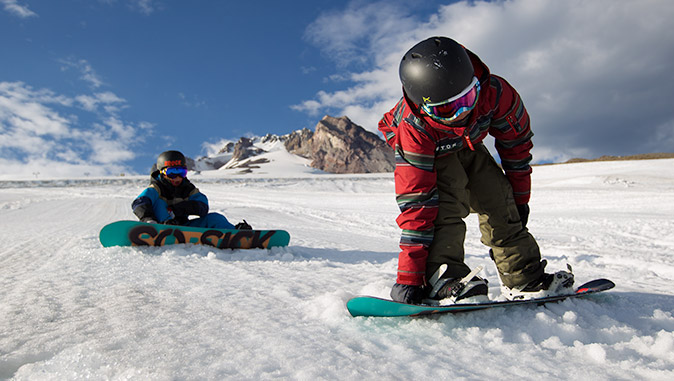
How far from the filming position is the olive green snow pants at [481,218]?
196 cm

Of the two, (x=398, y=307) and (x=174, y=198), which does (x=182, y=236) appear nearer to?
(x=174, y=198)

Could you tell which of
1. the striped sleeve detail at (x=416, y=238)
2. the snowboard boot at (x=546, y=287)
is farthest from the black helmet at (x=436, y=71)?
the snowboard boot at (x=546, y=287)

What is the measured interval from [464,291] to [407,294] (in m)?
0.27

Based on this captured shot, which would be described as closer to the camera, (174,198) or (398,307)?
(398,307)

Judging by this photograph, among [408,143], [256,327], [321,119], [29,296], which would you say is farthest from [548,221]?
[321,119]

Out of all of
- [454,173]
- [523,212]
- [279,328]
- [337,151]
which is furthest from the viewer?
[337,151]

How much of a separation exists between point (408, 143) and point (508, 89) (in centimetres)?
77

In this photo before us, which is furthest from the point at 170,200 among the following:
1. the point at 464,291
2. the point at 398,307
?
the point at 464,291

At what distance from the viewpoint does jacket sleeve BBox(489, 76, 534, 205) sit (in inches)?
84.5

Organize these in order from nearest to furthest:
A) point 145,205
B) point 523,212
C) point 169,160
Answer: point 523,212 < point 145,205 < point 169,160

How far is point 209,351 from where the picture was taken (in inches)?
53.5

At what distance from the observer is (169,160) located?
453cm

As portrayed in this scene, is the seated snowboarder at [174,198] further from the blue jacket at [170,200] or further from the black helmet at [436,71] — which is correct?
the black helmet at [436,71]

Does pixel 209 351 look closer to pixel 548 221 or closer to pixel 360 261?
pixel 360 261
